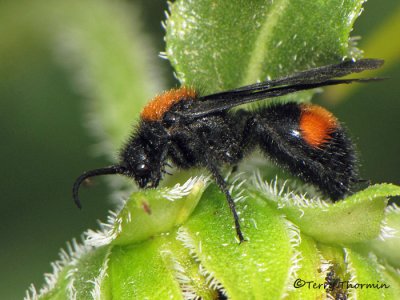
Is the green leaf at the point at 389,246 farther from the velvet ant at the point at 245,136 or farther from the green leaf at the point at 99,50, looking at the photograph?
the green leaf at the point at 99,50

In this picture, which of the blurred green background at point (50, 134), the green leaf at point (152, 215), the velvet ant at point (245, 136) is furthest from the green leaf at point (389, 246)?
the blurred green background at point (50, 134)

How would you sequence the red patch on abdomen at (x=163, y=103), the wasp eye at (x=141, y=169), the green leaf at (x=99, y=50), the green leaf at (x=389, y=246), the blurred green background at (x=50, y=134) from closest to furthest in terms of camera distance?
the green leaf at (x=389, y=246), the wasp eye at (x=141, y=169), the red patch on abdomen at (x=163, y=103), the green leaf at (x=99, y=50), the blurred green background at (x=50, y=134)

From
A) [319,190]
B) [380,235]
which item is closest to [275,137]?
[319,190]

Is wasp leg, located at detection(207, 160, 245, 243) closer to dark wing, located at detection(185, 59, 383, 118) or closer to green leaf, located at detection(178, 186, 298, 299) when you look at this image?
green leaf, located at detection(178, 186, 298, 299)

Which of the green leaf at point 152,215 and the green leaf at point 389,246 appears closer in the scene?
the green leaf at point 152,215

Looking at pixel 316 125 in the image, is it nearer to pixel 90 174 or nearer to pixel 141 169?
pixel 141 169

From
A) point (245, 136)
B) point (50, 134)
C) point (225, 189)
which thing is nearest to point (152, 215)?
point (225, 189)

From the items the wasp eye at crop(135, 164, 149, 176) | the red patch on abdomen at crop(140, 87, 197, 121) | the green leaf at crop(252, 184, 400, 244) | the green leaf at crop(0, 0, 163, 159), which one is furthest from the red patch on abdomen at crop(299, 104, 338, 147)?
the green leaf at crop(0, 0, 163, 159)

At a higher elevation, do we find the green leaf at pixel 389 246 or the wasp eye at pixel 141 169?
the wasp eye at pixel 141 169
